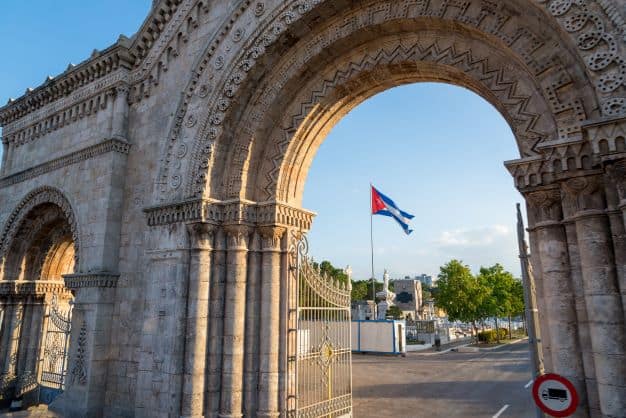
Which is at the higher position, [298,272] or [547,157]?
[547,157]

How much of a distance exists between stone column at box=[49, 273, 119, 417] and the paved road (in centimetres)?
583

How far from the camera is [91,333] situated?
27.0ft

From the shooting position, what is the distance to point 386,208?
57.7 feet

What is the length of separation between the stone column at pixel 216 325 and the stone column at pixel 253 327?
44cm

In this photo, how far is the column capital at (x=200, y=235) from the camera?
7.44m

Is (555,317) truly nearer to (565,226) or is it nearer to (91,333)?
(565,226)

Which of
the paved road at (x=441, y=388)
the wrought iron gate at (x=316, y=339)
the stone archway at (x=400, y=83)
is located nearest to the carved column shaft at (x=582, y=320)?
the stone archway at (x=400, y=83)

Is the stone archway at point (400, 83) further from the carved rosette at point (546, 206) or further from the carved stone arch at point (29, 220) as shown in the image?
the carved stone arch at point (29, 220)

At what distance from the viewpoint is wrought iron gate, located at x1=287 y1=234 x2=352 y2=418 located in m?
7.40

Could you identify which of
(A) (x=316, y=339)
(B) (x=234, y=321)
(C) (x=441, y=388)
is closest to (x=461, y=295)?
(C) (x=441, y=388)

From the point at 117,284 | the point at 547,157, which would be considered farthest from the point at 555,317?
the point at 117,284

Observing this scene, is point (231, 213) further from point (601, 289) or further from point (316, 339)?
point (601, 289)

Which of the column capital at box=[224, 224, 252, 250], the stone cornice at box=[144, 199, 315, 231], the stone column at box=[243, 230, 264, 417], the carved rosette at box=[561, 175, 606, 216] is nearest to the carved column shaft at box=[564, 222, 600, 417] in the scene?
the carved rosette at box=[561, 175, 606, 216]

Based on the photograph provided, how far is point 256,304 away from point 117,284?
3.10 meters
